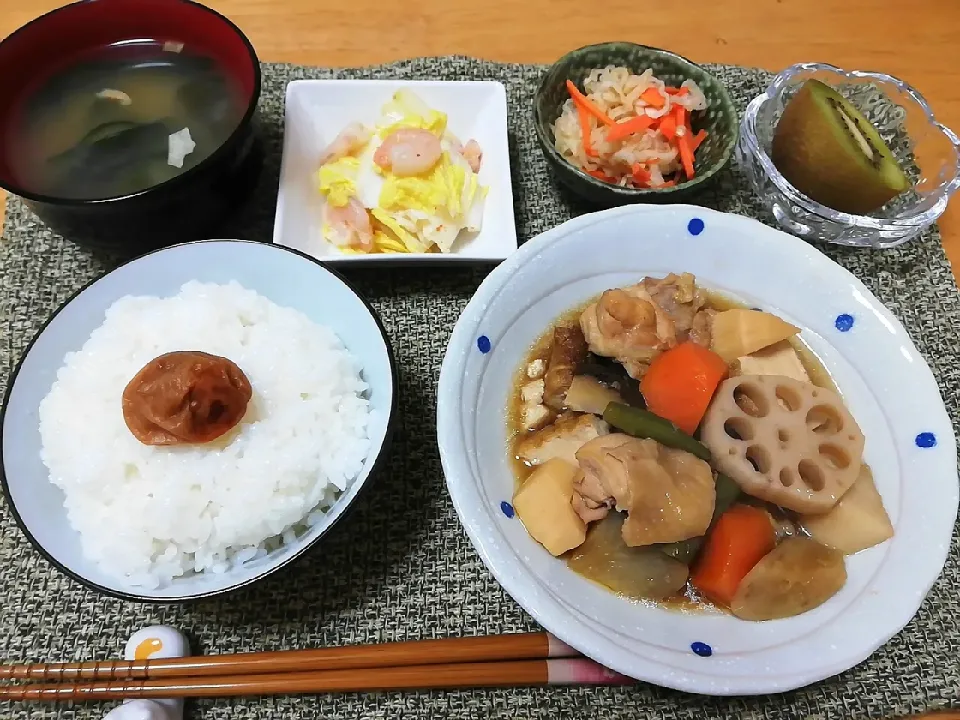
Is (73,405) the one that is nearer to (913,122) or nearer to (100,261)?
(100,261)

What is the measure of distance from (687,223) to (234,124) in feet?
4.19

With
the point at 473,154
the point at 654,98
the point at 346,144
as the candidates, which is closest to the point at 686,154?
the point at 654,98

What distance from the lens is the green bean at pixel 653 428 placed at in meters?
1.51

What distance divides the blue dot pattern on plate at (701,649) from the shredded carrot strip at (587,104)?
148cm

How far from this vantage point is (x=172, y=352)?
1528mm

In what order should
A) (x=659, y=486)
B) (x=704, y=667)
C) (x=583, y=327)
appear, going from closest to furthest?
(x=704, y=667), (x=659, y=486), (x=583, y=327)

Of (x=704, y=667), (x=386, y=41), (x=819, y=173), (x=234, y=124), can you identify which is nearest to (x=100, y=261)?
(x=234, y=124)

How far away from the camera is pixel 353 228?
1920 mm

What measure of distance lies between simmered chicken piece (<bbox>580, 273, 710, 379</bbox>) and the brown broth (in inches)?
4.4

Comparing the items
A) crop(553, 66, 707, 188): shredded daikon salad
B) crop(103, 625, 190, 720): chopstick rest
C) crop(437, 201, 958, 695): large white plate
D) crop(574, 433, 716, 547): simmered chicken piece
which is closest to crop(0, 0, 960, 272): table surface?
crop(553, 66, 707, 188): shredded daikon salad

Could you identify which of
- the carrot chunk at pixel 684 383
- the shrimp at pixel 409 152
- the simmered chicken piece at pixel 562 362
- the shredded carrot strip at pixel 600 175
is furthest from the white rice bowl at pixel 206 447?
the shredded carrot strip at pixel 600 175

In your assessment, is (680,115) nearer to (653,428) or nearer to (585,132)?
(585,132)

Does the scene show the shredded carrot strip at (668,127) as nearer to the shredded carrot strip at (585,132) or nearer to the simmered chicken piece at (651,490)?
the shredded carrot strip at (585,132)

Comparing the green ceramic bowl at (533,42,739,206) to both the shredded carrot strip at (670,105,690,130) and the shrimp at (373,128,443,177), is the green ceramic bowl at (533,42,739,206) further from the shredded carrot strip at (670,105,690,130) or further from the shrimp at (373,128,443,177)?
the shrimp at (373,128,443,177)
